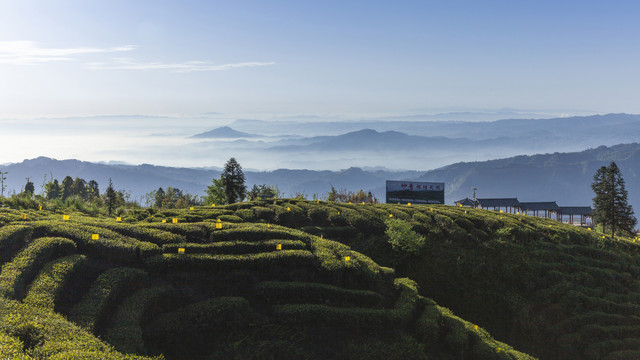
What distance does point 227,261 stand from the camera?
57.9 feet

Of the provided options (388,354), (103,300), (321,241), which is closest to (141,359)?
(103,300)

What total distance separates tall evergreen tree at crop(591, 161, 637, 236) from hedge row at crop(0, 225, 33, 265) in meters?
50.0

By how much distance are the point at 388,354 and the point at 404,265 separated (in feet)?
31.4

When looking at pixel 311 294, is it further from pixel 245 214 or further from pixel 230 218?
pixel 245 214

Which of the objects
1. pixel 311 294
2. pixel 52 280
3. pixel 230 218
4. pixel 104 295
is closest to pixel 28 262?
Answer: pixel 52 280

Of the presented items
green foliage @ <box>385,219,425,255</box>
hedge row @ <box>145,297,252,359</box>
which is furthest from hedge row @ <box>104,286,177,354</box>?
green foliage @ <box>385,219,425,255</box>

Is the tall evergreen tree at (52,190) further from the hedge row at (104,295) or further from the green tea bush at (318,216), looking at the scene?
the hedge row at (104,295)

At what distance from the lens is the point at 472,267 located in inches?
995

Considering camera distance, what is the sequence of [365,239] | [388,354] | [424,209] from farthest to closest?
[424,209] → [365,239] → [388,354]

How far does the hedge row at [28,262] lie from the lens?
13.6 m

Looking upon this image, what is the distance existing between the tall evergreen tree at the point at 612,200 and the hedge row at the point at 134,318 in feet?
153

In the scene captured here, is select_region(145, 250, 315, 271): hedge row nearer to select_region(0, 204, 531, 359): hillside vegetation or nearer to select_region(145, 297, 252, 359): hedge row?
select_region(0, 204, 531, 359): hillside vegetation

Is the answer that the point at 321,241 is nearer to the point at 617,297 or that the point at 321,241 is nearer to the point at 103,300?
the point at 103,300

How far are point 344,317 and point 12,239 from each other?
1272cm
